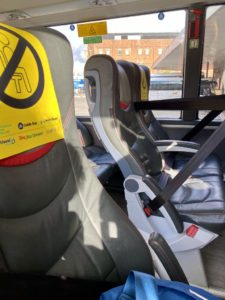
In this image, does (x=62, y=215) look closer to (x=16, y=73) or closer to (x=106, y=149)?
(x=16, y=73)

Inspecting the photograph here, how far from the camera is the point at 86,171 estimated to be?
2.50 ft

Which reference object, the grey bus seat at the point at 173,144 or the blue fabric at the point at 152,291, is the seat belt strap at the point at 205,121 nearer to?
the grey bus seat at the point at 173,144

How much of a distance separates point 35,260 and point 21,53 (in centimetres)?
50

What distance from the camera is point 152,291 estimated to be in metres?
0.54

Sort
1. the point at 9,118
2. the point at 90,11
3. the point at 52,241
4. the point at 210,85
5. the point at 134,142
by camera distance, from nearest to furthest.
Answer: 1. the point at 9,118
2. the point at 52,241
3. the point at 134,142
4. the point at 90,11
5. the point at 210,85

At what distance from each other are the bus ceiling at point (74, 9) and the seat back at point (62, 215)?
5.11ft

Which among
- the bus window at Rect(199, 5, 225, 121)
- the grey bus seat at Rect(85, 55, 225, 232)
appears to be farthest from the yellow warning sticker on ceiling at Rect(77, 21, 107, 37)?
the grey bus seat at Rect(85, 55, 225, 232)

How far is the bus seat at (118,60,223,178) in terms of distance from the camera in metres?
1.76

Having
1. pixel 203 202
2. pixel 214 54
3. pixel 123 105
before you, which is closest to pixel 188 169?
pixel 203 202

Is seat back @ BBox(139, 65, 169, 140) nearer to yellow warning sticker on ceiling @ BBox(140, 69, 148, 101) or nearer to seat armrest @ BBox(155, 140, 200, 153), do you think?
yellow warning sticker on ceiling @ BBox(140, 69, 148, 101)

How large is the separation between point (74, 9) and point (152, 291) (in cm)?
220

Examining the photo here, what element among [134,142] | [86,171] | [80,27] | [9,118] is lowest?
[134,142]

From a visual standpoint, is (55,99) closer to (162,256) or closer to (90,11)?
(162,256)

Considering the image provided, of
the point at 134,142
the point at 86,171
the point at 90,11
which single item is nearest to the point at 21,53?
the point at 86,171
